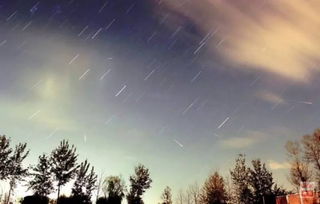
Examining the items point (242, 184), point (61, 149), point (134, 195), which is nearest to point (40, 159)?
point (61, 149)

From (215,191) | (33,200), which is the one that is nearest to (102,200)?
(33,200)

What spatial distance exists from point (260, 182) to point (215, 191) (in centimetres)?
902

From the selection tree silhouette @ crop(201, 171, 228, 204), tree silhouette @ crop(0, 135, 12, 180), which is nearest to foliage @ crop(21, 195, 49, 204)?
tree silhouette @ crop(0, 135, 12, 180)

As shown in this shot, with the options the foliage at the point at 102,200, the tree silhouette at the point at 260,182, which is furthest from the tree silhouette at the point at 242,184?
the foliage at the point at 102,200

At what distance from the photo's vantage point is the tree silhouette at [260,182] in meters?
53.7

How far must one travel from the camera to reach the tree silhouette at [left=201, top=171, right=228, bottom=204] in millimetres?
53656

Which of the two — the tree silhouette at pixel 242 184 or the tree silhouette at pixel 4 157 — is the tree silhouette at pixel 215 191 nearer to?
the tree silhouette at pixel 242 184

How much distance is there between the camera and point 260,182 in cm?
5481

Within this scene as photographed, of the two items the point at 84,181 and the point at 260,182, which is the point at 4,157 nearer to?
the point at 84,181

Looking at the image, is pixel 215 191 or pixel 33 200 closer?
pixel 33 200

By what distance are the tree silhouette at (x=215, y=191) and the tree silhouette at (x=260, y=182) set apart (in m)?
5.68

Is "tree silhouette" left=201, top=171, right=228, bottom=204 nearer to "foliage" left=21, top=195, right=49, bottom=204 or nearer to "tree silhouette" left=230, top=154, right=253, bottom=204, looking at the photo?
"tree silhouette" left=230, top=154, right=253, bottom=204

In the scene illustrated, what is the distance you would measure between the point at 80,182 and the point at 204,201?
2422 cm

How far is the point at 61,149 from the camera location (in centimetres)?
4303
